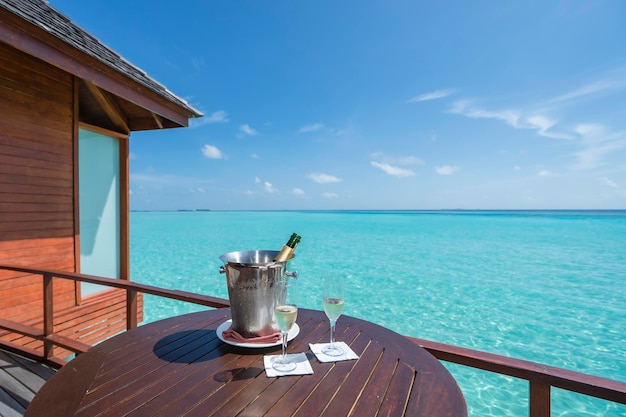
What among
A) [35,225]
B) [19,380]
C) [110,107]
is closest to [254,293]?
[19,380]

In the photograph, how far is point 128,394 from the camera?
0.73 metres

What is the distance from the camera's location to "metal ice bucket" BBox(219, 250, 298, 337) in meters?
0.99

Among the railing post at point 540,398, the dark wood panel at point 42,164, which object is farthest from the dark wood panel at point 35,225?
the railing post at point 540,398

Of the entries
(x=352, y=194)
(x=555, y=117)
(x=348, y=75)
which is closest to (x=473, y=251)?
(x=555, y=117)

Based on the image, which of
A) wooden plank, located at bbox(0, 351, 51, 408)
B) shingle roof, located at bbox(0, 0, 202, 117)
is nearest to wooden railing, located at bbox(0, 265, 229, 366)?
wooden plank, located at bbox(0, 351, 51, 408)

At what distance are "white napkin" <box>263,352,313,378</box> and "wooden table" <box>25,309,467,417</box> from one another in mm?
16

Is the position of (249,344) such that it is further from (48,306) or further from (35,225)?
(35,225)

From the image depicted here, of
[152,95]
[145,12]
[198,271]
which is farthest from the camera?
[198,271]

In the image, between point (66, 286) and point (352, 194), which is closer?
point (66, 286)

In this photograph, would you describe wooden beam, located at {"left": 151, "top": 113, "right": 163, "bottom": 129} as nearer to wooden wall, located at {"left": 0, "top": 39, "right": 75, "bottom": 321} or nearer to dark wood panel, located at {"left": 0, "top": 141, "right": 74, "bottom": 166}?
wooden wall, located at {"left": 0, "top": 39, "right": 75, "bottom": 321}

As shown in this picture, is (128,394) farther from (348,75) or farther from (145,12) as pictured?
(348,75)

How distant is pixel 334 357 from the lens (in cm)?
94

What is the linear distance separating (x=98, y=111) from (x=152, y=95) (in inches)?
44.8

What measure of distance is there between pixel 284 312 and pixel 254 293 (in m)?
0.16
